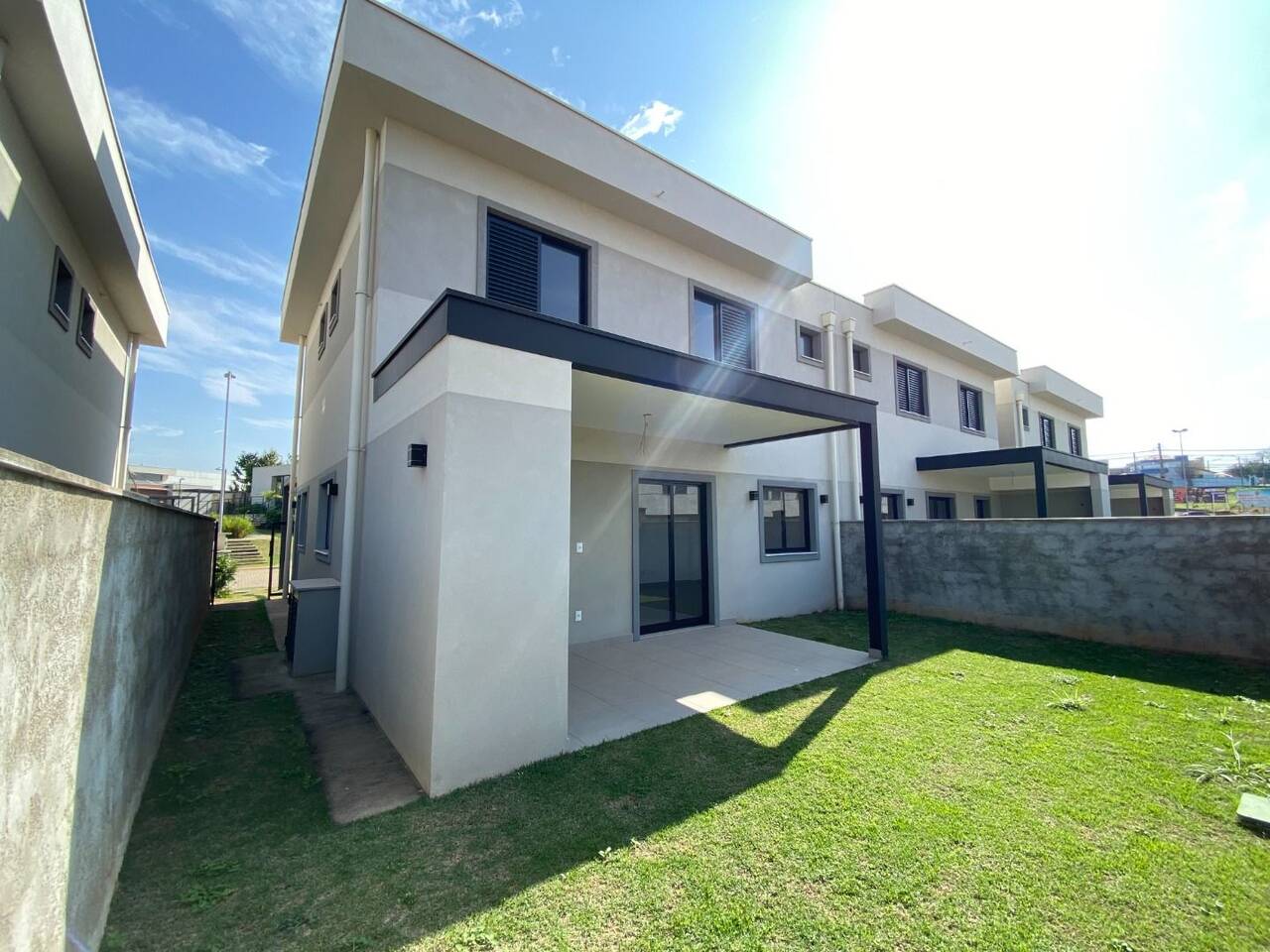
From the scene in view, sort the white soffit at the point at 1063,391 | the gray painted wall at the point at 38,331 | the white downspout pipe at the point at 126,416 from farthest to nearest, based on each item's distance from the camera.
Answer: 1. the white soffit at the point at 1063,391
2. the white downspout pipe at the point at 126,416
3. the gray painted wall at the point at 38,331

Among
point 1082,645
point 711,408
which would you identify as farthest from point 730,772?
point 1082,645

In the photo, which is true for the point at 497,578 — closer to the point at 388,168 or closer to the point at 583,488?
the point at 583,488

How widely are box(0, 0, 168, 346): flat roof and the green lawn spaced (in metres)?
6.09

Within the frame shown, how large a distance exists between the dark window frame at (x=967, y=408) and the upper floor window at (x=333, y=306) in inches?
570

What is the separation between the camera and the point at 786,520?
10.0 meters

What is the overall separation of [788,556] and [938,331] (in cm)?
712

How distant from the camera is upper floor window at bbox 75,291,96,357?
780 cm

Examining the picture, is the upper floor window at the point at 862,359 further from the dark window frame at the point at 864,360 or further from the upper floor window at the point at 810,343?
the upper floor window at the point at 810,343

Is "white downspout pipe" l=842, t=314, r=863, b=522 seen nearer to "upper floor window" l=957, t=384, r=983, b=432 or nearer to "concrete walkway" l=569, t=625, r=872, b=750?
"concrete walkway" l=569, t=625, r=872, b=750

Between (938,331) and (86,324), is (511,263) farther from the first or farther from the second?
(938,331)

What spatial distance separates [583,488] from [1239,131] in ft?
28.8

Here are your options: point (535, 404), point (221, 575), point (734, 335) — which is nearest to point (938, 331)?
point (734, 335)

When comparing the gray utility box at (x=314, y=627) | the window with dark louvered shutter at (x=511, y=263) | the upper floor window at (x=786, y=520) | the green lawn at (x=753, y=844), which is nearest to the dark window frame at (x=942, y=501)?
the upper floor window at (x=786, y=520)

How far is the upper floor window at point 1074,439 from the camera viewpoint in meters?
19.5
